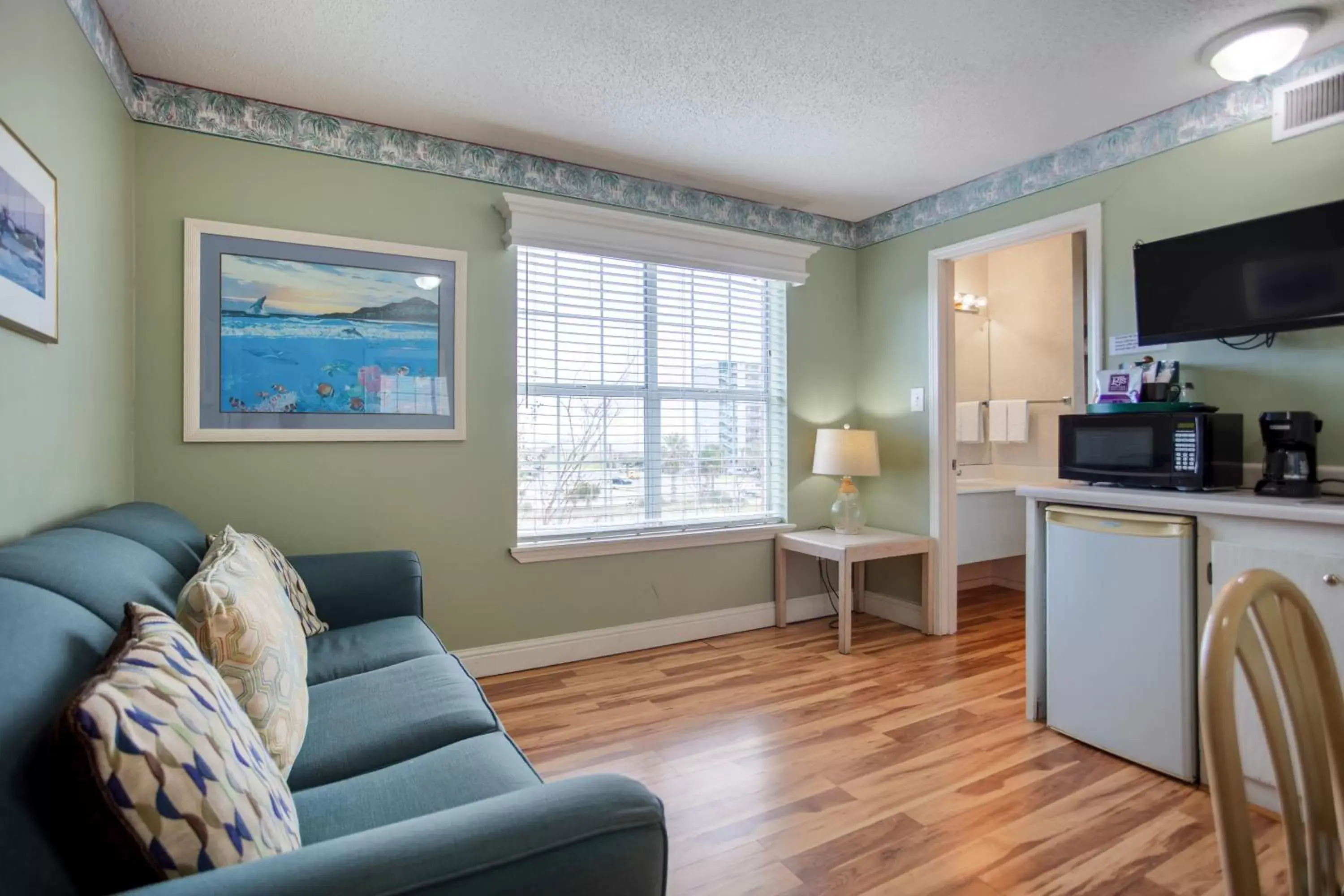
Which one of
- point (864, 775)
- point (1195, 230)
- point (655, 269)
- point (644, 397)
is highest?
point (655, 269)

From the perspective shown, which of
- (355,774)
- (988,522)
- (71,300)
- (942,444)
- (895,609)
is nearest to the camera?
(355,774)

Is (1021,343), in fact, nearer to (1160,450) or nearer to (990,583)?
(990,583)

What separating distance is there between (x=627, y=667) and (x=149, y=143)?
9.41 feet

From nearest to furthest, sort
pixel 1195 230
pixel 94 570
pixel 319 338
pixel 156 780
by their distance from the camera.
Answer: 1. pixel 156 780
2. pixel 94 570
3. pixel 1195 230
4. pixel 319 338

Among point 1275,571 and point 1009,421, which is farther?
point 1009,421

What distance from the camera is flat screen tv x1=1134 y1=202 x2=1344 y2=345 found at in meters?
2.10

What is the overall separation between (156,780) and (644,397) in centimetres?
285

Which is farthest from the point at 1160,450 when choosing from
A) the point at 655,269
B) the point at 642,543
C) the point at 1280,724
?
the point at 655,269

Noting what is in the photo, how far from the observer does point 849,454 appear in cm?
375

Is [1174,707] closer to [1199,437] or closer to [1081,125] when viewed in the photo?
[1199,437]

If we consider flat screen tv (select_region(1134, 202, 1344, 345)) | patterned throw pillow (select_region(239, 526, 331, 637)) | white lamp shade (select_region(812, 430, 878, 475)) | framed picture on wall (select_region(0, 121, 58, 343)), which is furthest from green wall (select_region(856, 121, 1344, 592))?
framed picture on wall (select_region(0, 121, 58, 343))

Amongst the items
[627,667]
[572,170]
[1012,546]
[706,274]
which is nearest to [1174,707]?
[627,667]

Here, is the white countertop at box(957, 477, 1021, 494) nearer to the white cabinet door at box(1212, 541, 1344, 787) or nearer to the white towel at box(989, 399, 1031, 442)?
the white towel at box(989, 399, 1031, 442)

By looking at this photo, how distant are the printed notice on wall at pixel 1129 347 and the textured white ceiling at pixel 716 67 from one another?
897 mm
